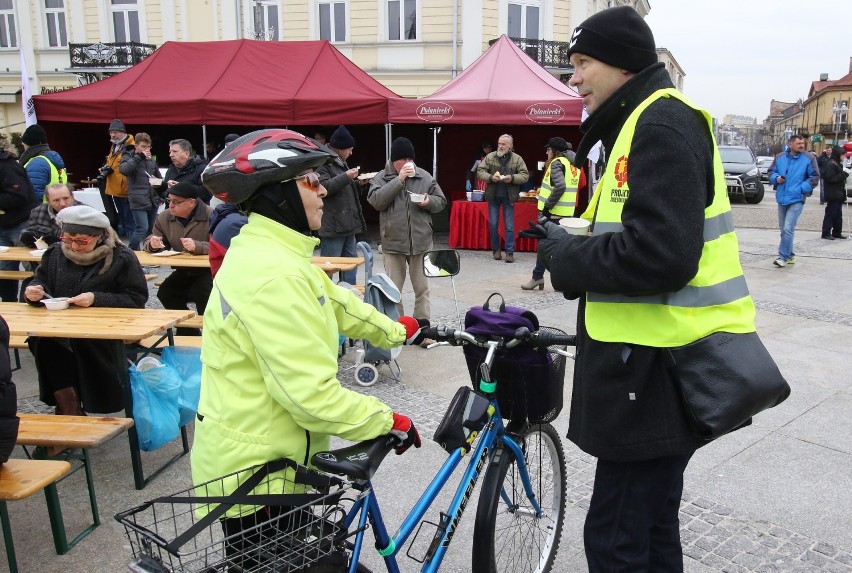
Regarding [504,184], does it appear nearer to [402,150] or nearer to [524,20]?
[402,150]

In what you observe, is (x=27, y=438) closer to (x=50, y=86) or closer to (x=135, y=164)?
(x=135, y=164)

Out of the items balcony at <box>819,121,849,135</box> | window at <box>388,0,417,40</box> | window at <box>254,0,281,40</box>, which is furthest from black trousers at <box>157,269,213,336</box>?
balcony at <box>819,121,849,135</box>

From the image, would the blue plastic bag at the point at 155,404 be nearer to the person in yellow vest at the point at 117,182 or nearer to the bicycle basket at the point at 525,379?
the bicycle basket at the point at 525,379

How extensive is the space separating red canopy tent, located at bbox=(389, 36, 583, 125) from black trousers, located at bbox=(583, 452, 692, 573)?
960cm

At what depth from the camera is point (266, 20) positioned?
2120 cm

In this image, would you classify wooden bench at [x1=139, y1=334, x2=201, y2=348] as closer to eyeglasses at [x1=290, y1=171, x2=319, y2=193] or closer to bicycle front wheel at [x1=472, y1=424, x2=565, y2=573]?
bicycle front wheel at [x1=472, y1=424, x2=565, y2=573]

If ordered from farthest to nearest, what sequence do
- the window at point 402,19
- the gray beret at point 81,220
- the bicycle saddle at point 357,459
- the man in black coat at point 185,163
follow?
the window at point 402,19 → the man in black coat at point 185,163 → the gray beret at point 81,220 → the bicycle saddle at point 357,459

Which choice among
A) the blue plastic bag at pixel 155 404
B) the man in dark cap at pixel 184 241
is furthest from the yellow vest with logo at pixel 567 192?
the blue plastic bag at pixel 155 404

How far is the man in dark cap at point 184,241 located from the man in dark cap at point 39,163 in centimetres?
306

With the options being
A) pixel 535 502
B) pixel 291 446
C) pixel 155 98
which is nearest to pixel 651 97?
pixel 291 446

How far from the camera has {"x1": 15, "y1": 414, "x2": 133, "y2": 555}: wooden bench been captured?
3.21 metres

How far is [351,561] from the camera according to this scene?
194 cm

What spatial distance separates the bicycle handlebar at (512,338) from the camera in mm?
2311

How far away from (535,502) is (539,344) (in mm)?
882
